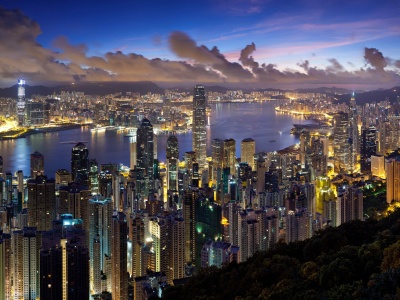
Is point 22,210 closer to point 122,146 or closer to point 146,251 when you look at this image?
point 146,251

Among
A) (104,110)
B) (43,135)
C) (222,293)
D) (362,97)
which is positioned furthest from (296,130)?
(222,293)

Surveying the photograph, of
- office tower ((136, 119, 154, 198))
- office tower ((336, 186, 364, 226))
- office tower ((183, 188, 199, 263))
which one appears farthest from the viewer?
office tower ((136, 119, 154, 198))

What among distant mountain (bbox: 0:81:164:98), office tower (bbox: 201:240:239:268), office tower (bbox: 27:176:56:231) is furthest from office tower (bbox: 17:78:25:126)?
office tower (bbox: 201:240:239:268)

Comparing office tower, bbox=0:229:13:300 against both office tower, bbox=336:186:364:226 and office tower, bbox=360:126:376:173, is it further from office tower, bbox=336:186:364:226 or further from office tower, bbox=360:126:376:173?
office tower, bbox=360:126:376:173

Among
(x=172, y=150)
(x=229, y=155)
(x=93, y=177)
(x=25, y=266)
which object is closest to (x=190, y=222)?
(x=25, y=266)

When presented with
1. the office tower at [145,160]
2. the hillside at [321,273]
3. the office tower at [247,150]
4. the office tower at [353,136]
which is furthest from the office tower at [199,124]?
the hillside at [321,273]

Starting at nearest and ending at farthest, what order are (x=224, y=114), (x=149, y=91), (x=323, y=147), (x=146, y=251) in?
1. (x=146, y=251)
2. (x=323, y=147)
3. (x=149, y=91)
4. (x=224, y=114)

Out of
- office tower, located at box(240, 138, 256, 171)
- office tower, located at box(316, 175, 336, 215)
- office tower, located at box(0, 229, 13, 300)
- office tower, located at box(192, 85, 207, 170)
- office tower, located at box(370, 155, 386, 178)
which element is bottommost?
office tower, located at box(0, 229, 13, 300)

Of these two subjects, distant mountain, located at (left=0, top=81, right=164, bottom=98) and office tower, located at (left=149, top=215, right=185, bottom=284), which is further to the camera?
distant mountain, located at (left=0, top=81, right=164, bottom=98)
